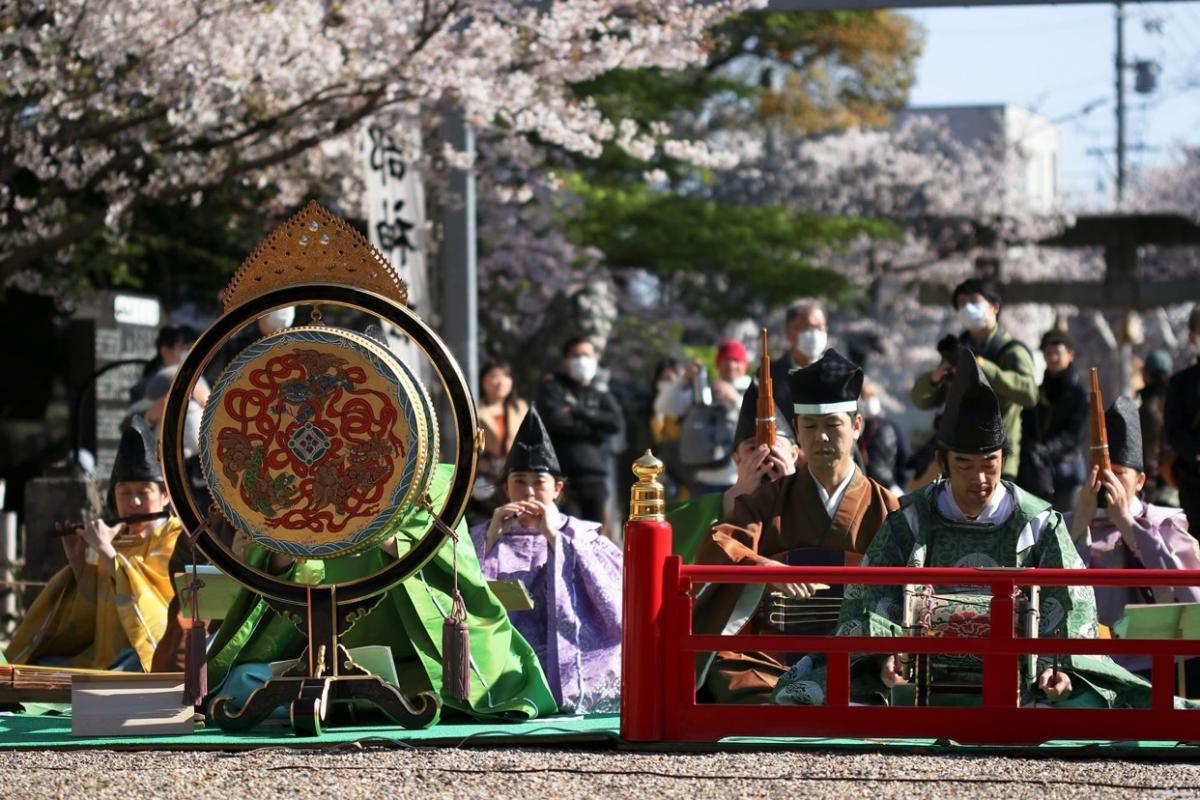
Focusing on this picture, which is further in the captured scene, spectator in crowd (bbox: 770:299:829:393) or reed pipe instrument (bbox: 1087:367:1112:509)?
spectator in crowd (bbox: 770:299:829:393)

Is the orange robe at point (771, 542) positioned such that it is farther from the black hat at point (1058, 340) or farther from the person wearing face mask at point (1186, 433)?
the black hat at point (1058, 340)

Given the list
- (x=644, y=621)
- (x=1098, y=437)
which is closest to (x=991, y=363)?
(x=1098, y=437)

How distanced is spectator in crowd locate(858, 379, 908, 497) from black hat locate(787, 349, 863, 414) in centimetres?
302

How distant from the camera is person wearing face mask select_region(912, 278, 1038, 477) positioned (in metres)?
8.50

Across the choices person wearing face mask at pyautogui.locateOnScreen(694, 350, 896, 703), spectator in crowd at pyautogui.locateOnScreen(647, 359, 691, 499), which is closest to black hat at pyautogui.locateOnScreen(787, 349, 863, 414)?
person wearing face mask at pyautogui.locateOnScreen(694, 350, 896, 703)

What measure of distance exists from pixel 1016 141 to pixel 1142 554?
30.0 m

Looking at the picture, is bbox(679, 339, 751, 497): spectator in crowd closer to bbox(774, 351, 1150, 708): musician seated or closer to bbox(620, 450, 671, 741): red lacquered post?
bbox(774, 351, 1150, 708): musician seated

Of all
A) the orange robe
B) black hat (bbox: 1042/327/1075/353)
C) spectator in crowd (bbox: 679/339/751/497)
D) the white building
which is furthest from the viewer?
the white building

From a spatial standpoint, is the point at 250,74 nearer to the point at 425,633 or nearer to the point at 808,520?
the point at 425,633

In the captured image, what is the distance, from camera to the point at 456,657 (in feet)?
19.3

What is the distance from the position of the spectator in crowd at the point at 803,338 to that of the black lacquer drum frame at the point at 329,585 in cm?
252

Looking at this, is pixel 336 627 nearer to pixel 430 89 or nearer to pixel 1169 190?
pixel 430 89

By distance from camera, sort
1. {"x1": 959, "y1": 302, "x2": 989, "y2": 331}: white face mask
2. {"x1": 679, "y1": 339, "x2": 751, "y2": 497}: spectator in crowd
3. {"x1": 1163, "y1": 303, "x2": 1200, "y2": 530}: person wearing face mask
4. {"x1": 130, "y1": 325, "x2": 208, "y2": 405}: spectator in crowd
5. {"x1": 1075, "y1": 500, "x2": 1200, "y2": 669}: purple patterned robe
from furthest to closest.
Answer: {"x1": 679, "y1": 339, "x2": 751, "y2": 497}: spectator in crowd < {"x1": 130, "y1": 325, "x2": 208, "y2": 405}: spectator in crowd < {"x1": 1163, "y1": 303, "x2": 1200, "y2": 530}: person wearing face mask < {"x1": 959, "y1": 302, "x2": 989, "y2": 331}: white face mask < {"x1": 1075, "y1": 500, "x2": 1200, "y2": 669}: purple patterned robe

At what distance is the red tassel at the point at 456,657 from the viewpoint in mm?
5852
